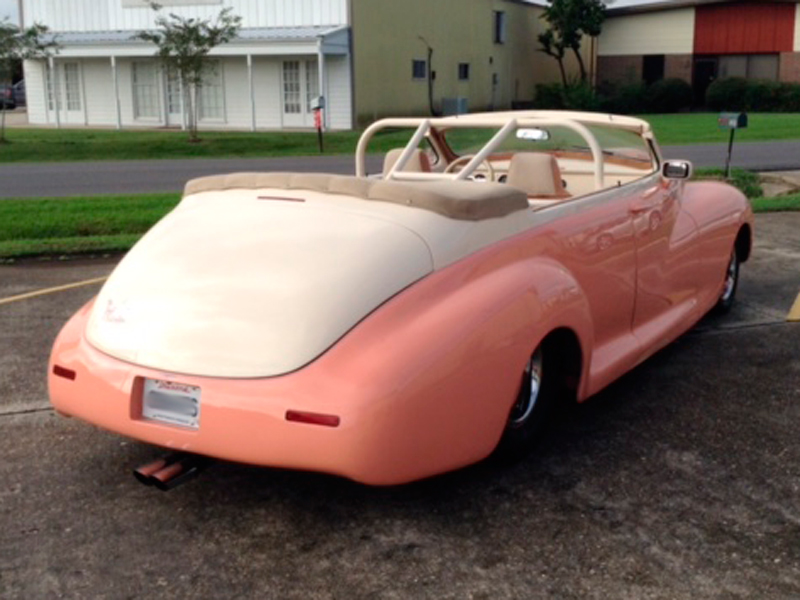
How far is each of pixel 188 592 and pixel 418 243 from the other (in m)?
1.53

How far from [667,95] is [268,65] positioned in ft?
61.2

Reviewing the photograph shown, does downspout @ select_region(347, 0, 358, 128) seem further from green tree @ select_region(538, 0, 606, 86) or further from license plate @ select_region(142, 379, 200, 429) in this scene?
license plate @ select_region(142, 379, 200, 429)

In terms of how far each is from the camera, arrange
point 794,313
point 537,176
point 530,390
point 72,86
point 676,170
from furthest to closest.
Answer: point 72,86, point 794,313, point 676,170, point 537,176, point 530,390

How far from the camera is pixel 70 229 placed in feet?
36.1

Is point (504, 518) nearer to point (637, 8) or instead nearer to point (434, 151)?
point (434, 151)

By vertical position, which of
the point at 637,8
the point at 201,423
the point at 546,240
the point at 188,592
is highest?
the point at 637,8

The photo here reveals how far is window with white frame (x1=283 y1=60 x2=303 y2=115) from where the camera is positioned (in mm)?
32844

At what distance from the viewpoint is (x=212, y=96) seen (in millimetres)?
33938

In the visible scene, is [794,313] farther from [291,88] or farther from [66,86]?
[66,86]

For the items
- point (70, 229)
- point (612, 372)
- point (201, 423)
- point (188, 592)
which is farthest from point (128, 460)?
point (70, 229)

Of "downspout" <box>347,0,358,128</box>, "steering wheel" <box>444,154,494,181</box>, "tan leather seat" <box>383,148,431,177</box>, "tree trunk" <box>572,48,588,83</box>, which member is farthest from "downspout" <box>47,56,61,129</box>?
"tan leather seat" <box>383,148,431,177</box>

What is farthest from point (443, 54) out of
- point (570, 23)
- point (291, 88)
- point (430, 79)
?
point (570, 23)

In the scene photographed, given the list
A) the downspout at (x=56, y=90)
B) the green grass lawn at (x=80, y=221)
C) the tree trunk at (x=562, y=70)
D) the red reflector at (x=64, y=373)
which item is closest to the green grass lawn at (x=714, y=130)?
the tree trunk at (x=562, y=70)

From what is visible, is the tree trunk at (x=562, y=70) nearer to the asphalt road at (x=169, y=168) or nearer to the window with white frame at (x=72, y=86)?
the window with white frame at (x=72, y=86)
